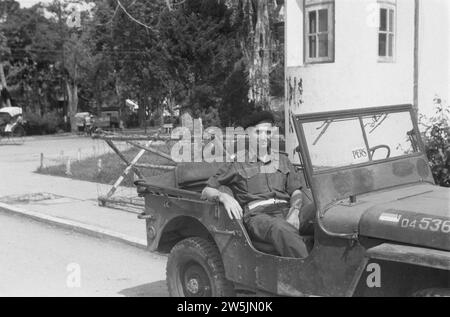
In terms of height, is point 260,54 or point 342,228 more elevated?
point 260,54

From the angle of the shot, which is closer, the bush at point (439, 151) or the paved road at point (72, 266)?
the paved road at point (72, 266)

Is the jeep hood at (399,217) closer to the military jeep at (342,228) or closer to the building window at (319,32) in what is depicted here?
the military jeep at (342,228)

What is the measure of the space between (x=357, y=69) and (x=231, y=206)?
7898 millimetres

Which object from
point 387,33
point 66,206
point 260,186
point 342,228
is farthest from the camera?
point 387,33

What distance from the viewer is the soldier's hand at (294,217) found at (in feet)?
14.9

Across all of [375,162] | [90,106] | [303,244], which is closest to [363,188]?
[375,162]

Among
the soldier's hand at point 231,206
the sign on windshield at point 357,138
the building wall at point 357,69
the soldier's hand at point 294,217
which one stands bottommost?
the soldier's hand at point 294,217

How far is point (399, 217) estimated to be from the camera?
3.70 m

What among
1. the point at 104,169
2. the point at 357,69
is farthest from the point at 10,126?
the point at 357,69

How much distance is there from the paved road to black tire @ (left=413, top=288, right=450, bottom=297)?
10.1 ft

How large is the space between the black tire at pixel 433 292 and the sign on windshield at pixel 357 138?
1.08m

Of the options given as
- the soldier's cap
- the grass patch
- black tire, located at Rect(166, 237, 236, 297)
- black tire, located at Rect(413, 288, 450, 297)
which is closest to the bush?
the soldier's cap

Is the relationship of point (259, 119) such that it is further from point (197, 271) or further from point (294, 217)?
point (197, 271)

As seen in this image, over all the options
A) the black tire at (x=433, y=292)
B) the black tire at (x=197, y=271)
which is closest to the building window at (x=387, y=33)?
the black tire at (x=197, y=271)
